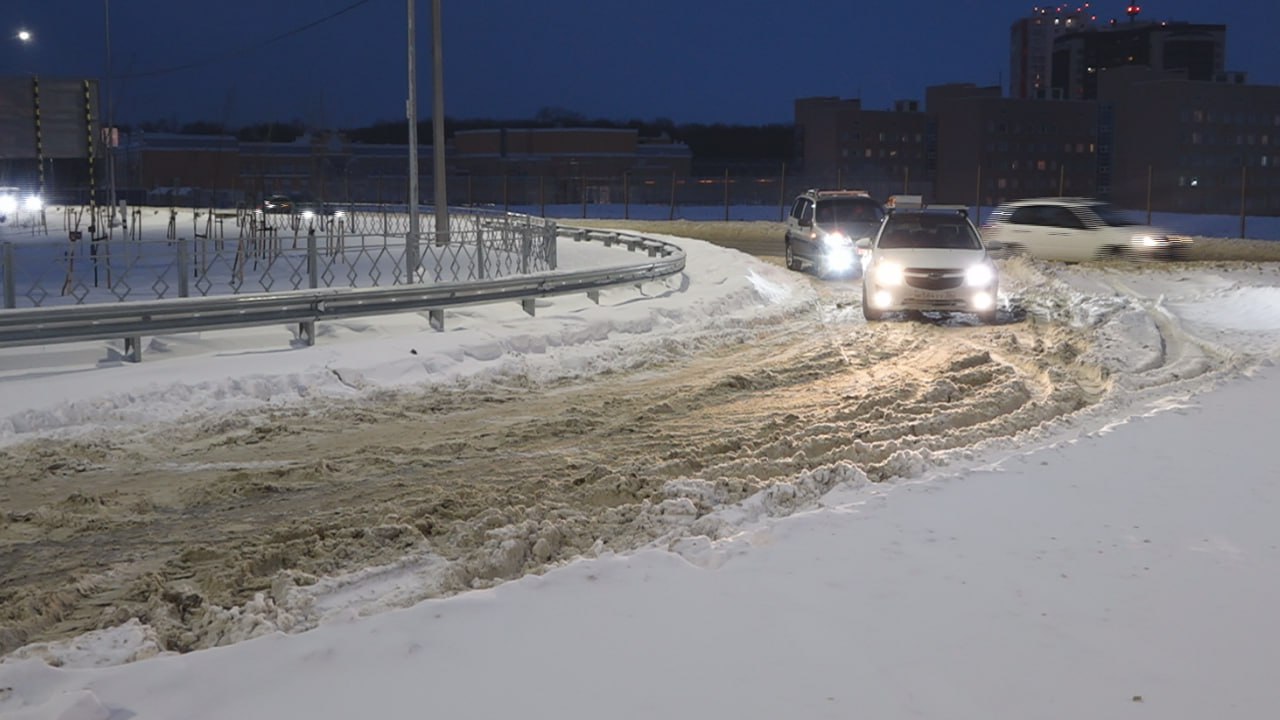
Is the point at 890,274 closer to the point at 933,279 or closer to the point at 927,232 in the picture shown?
the point at 933,279

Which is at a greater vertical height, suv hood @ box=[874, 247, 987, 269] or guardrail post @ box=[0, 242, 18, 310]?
suv hood @ box=[874, 247, 987, 269]

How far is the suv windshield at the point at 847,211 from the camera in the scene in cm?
2598

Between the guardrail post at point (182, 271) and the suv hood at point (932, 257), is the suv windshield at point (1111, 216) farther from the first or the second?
the guardrail post at point (182, 271)

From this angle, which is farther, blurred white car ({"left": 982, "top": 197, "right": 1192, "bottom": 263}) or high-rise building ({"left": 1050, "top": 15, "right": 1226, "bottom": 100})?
high-rise building ({"left": 1050, "top": 15, "right": 1226, "bottom": 100})

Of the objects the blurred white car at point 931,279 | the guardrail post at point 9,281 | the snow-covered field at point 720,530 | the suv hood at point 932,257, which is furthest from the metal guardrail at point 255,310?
the suv hood at point 932,257

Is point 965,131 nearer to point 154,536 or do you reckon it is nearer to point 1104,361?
point 1104,361

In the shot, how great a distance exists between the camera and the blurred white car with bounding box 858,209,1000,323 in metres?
17.8

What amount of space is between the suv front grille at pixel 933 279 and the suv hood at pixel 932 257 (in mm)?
75

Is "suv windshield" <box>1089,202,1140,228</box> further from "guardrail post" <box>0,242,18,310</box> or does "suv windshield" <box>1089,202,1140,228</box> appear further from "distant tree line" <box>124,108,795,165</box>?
"distant tree line" <box>124,108,795,165</box>

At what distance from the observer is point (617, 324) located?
670 inches

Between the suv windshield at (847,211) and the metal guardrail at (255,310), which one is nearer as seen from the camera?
the metal guardrail at (255,310)

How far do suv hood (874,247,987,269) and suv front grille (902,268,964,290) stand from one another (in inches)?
3.0

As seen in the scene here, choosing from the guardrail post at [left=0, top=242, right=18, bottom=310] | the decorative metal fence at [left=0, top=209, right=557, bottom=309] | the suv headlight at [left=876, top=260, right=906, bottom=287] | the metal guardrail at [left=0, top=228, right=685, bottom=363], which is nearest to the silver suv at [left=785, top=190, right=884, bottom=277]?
the decorative metal fence at [left=0, top=209, right=557, bottom=309]

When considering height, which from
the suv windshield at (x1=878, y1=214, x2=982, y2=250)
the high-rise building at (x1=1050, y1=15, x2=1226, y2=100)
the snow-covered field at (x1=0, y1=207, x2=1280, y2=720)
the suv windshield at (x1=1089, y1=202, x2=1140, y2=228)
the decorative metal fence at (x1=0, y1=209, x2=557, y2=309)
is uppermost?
the high-rise building at (x1=1050, y1=15, x2=1226, y2=100)
